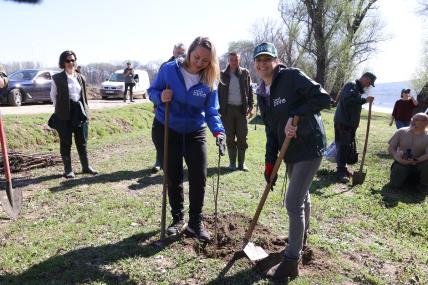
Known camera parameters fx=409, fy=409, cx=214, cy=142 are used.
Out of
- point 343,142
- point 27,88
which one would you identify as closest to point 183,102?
point 343,142

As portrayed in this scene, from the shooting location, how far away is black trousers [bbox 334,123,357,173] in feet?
25.7

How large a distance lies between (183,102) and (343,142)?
15.3 ft

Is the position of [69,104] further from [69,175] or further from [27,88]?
[27,88]

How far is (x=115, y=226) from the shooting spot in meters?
4.96

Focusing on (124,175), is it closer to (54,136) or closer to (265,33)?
(54,136)

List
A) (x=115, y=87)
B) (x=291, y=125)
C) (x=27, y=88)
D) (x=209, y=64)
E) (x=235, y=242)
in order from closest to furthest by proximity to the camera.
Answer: (x=291, y=125) → (x=209, y=64) → (x=235, y=242) → (x=27, y=88) → (x=115, y=87)

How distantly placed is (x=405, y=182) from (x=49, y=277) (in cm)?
656

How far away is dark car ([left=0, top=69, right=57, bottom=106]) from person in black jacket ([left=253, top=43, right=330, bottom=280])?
574 inches

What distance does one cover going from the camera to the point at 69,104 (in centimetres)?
683

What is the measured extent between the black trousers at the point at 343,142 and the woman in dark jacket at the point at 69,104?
4738 mm

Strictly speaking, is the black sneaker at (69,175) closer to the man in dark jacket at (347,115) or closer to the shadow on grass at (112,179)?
the shadow on grass at (112,179)

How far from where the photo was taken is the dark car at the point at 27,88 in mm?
15883

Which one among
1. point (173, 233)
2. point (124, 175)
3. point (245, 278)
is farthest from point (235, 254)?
point (124, 175)

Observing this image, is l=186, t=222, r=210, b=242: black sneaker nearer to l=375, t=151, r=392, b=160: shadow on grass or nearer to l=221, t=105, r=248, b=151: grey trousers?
l=221, t=105, r=248, b=151: grey trousers
